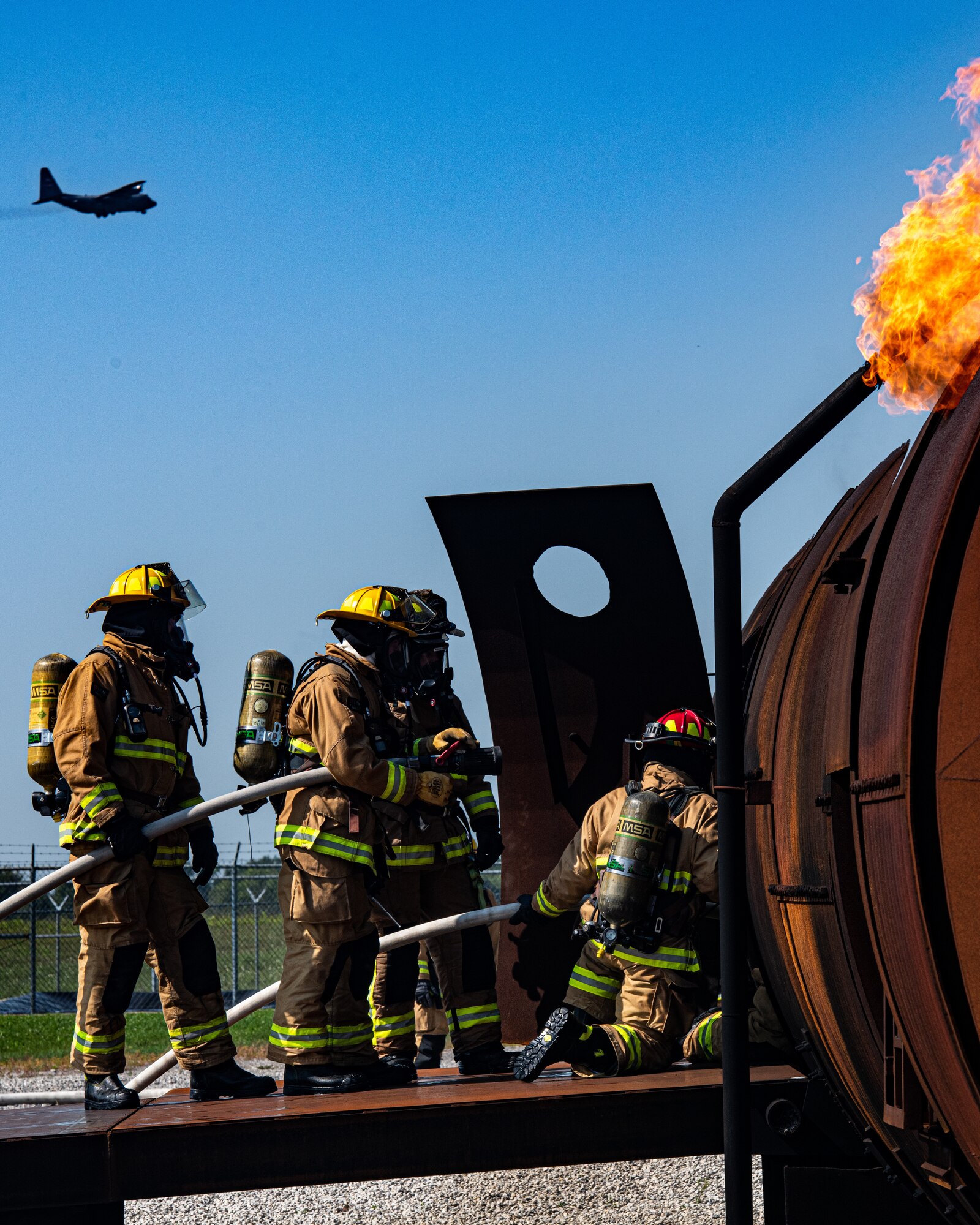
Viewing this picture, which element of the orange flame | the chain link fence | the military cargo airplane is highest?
the military cargo airplane

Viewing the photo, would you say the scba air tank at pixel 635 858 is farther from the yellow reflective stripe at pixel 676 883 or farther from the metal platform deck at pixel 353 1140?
the metal platform deck at pixel 353 1140

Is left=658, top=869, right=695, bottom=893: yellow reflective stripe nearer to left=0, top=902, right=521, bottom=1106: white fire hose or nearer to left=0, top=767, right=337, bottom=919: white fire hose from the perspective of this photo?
left=0, top=902, right=521, bottom=1106: white fire hose

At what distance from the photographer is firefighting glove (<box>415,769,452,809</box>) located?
A: 17.1 ft

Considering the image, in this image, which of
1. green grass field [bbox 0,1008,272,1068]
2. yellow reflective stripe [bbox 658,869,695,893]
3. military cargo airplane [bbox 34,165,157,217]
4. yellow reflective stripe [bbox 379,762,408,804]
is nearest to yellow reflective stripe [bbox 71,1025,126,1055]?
yellow reflective stripe [bbox 379,762,408,804]

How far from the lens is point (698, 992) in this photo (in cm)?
500

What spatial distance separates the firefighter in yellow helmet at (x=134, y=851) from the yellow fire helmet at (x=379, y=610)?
2.33 feet

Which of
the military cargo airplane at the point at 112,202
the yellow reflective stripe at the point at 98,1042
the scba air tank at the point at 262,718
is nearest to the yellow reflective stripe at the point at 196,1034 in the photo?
the yellow reflective stripe at the point at 98,1042

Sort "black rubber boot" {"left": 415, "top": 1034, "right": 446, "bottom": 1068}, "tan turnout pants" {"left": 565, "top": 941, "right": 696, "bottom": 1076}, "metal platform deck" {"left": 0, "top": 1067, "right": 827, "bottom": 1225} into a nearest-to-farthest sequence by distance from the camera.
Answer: "metal platform deck" {"left": 0, "top": 1067, "right": 827, "bottom": 1225} < "tan turnout pants" {"left": 565, "top": 941, "right": 696, "bottom": 1076} < "black rubber boot" {"left": 415, "top": 1034, "right": 446, "bottom": 1068}

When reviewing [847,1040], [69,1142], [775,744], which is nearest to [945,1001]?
[847,1040]

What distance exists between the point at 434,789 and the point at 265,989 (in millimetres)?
1046

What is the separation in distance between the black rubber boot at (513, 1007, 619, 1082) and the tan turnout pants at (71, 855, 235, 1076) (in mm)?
1187

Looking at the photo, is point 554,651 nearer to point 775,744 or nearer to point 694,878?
point 694,878

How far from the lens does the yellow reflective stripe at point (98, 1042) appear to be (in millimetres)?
4645

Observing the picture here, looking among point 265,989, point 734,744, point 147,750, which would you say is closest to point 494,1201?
point 265,989
